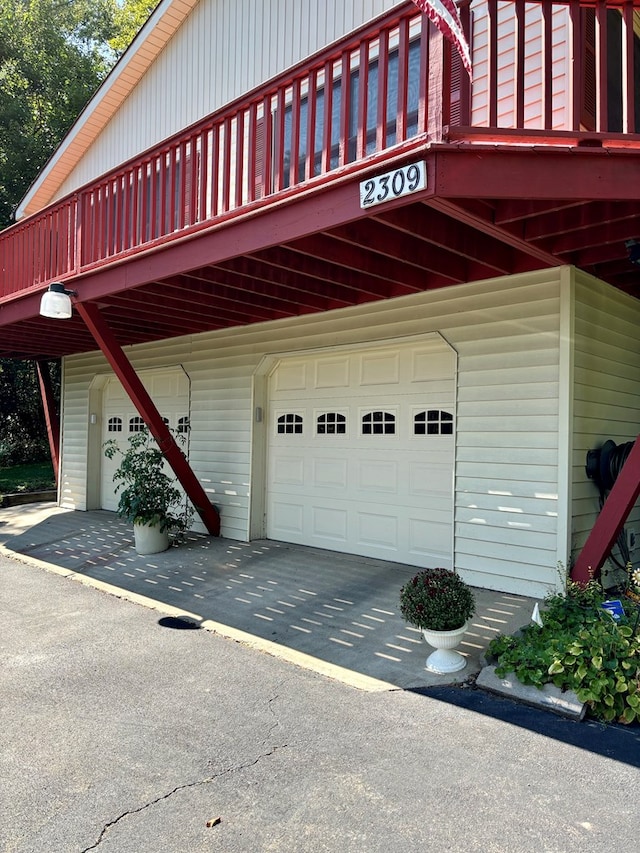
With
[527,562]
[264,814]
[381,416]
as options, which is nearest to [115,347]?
[381,416]

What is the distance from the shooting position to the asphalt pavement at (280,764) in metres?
2.13

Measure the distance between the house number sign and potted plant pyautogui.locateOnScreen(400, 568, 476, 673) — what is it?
231 centimetres

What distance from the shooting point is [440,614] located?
11.5 feet

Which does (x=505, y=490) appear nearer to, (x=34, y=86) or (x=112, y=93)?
(x=112, y=93)

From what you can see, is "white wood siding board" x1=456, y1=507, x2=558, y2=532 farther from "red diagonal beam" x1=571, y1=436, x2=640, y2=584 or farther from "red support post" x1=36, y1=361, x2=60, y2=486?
"red support post" x1=36, y1=361, x2=60, y2=486

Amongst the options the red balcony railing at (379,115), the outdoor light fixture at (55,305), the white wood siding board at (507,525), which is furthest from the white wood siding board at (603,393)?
the outdoor light fixture at (55,305)

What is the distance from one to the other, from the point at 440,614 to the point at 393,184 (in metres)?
2.53

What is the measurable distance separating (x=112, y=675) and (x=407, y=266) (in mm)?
3958

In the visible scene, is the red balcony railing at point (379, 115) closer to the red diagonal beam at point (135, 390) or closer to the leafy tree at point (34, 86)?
the red diagonal beam at point (135, 390)

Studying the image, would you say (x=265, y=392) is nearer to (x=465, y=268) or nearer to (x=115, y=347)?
(x=115, y=347)

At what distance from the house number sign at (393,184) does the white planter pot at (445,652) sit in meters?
2.57

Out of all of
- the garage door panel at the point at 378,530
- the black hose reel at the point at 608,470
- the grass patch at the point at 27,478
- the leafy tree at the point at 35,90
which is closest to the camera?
the black hose reel at the point at 608,470

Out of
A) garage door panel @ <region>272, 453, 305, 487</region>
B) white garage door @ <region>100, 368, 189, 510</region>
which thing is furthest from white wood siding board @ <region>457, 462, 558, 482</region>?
white garage door @ <region>100, 368, 189, 510</region>

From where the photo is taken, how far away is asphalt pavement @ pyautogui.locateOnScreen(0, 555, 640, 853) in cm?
213
